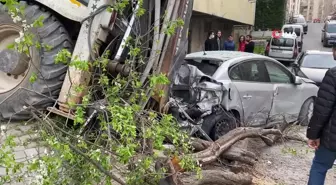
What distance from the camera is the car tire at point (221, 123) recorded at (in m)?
5.87

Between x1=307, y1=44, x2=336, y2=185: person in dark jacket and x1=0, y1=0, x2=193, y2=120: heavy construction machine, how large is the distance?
5.51 ft

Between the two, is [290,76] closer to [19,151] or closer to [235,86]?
[235,86]

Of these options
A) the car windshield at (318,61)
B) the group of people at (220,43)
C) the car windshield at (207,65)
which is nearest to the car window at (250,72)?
the car windshield at (207,65)

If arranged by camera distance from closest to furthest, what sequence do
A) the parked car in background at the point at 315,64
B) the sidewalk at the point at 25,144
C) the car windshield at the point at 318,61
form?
the sidewalk at the point at 25,144 < the parked car in background at the point at 315,64 < the car windshield at the point at 318,61

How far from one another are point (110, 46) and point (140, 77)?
0.72 m

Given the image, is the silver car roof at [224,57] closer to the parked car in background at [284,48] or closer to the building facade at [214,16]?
the building facade at [214,16]

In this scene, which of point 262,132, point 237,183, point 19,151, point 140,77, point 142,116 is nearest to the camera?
point 142,116

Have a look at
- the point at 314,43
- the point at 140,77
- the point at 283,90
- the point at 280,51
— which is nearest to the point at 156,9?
the point at 140,77

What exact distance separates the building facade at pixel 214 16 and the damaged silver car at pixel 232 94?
917 centimetres

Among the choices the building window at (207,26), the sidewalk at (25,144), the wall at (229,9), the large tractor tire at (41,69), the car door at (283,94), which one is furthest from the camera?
the building window at (207,26)

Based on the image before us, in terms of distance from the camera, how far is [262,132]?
18.9 feet

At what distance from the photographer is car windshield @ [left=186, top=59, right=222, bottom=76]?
6.45 m

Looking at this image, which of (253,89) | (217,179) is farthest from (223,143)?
(253,89)

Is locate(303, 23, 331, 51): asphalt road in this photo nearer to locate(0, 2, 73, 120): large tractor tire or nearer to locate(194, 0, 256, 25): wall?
locate(194, 0, 256, 25): wall
